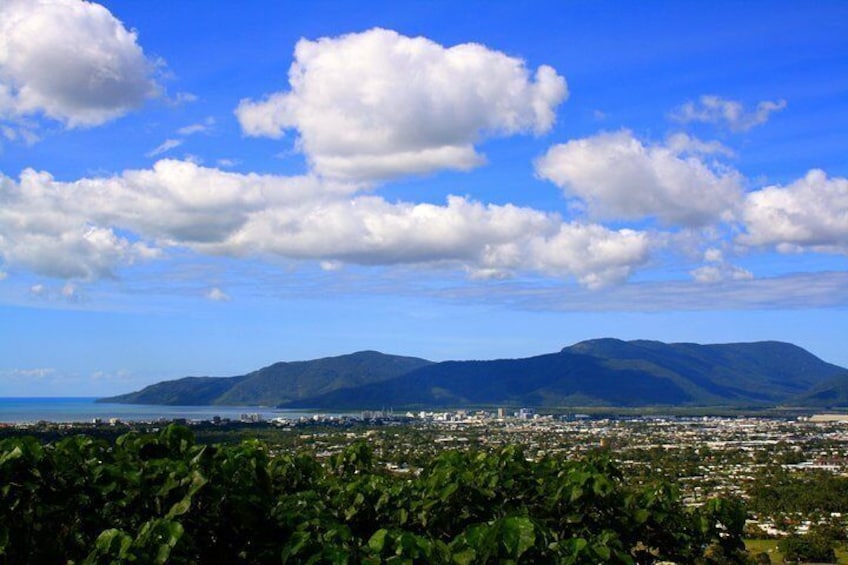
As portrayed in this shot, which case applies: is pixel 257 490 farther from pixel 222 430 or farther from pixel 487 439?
pixel 487 439

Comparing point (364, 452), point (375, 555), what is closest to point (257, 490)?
point (375, 555)

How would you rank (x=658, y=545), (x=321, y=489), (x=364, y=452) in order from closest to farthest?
1. (x=658, y=545)
2. (x=321, y=489)
3. (x=364, y=452)

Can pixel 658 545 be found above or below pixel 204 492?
below

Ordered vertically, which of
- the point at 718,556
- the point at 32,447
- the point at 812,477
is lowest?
the point at 812,477

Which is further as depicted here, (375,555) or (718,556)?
(718,556)

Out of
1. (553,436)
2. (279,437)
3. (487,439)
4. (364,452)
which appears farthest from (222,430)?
(364,452)

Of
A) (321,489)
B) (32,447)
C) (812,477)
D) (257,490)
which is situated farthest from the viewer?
(812,477)

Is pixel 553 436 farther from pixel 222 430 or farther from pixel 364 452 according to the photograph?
pixel 364 452
